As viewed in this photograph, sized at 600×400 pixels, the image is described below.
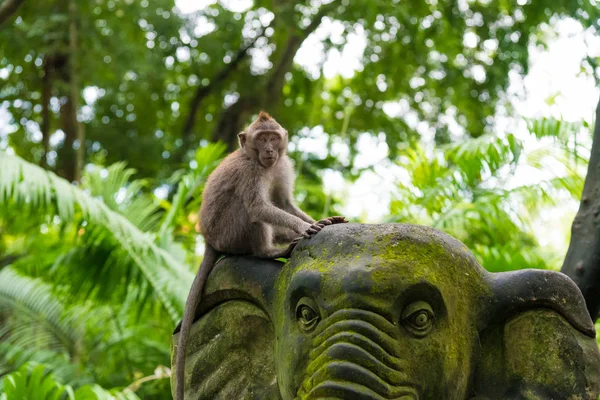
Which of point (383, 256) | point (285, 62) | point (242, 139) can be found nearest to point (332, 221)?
point (383, 256)

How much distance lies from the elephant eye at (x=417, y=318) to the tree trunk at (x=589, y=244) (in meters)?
1.86

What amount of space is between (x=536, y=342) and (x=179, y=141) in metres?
10.8

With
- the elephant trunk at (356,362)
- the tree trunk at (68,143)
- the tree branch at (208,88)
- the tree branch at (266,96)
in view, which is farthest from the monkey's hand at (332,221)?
the tree branch at (208,88)

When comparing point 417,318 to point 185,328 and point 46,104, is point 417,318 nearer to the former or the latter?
point 185,328

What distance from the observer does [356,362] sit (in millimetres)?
2562

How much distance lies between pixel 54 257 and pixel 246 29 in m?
6.63

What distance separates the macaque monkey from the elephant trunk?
79cm

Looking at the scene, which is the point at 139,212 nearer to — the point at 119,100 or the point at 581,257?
the point at 581,257

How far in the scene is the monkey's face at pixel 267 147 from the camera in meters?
4.25

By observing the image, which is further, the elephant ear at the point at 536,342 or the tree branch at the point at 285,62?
the tree branch at the point at 285,62

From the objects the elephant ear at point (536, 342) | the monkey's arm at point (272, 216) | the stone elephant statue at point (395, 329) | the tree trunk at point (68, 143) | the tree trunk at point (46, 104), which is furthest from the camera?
the tree trunk at point (46, 104)

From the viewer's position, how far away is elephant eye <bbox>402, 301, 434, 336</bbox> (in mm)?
2748

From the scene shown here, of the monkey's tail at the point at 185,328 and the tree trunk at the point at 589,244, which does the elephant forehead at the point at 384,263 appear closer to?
the monkey's tail at the point at 185,328

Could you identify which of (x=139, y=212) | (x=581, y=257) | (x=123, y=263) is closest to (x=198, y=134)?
(x=139, y=212)
